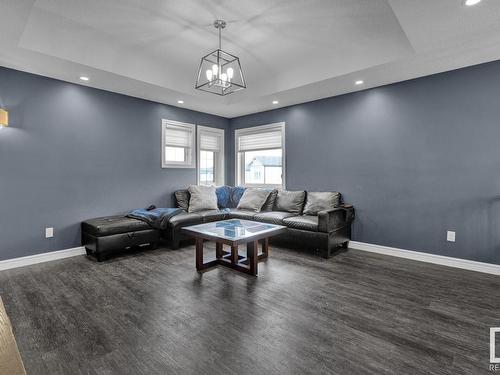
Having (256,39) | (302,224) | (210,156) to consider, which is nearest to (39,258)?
(210,156)

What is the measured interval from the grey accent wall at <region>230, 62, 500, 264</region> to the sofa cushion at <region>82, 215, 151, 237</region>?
300 cm

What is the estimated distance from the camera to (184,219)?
163 inches

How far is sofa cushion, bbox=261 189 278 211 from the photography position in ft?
16.2

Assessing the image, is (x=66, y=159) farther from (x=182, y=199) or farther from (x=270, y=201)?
(x=270, y=201)

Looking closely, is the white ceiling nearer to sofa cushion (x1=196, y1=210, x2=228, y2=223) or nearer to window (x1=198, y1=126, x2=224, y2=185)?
window (x1=198, y1=126, x2=224, y2=185)

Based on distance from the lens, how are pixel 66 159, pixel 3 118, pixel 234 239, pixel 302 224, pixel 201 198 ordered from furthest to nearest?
pixel 201 198
pixel 302 224
pixel 66 159
pixel 3 118
pixel 234 239

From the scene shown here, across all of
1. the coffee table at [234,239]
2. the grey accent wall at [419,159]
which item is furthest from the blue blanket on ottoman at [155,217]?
the grey accent wall at [419,159]

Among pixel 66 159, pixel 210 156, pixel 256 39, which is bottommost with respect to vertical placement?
pixel 66 159

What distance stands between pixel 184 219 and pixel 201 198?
80 cm

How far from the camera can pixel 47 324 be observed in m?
2.02

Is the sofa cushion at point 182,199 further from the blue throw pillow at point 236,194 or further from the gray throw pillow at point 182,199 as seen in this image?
the blue throw pillow at point 236,194

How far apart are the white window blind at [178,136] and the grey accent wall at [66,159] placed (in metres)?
0.25

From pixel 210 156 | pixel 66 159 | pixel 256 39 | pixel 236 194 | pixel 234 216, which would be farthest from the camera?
pixel 210 156

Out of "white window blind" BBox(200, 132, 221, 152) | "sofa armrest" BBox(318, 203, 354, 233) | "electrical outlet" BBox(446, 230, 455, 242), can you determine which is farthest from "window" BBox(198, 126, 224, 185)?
"electrical outlet" BBox(446, 230, 455, 242)
